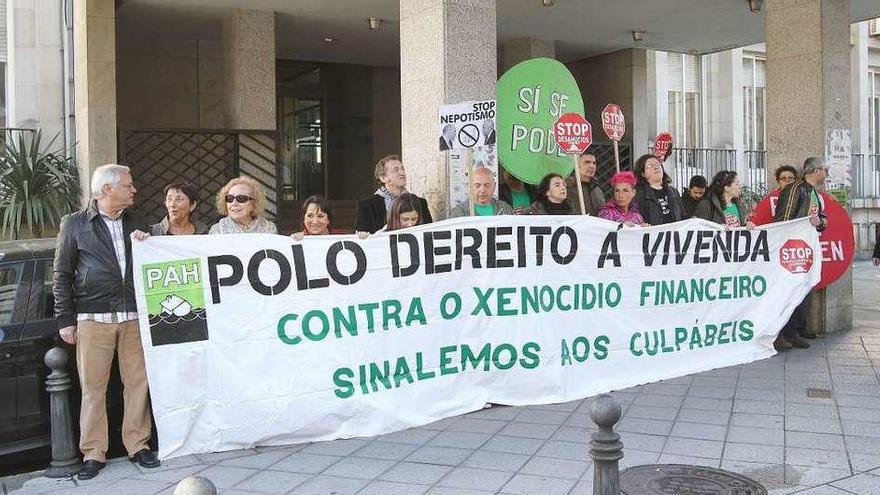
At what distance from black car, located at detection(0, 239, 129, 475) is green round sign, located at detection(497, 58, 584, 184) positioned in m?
4.17

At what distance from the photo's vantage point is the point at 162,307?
17.9 ft

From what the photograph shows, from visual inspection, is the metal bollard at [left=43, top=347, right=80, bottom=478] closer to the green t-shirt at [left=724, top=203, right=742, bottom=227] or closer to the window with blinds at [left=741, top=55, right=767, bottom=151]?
the green t-shirt at [left=724, top=203, right=742, bottom=227]

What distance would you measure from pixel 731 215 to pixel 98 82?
28.6ft

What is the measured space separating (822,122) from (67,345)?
8.70m

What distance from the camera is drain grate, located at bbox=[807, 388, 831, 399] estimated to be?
23.0 feet

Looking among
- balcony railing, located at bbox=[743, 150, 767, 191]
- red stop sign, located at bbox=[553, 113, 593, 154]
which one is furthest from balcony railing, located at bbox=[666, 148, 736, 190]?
red stop sign, located at bbox=[553, 113, 593, 154]

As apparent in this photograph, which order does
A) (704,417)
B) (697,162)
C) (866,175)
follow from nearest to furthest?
(704,417) → (697,162) → (866,175)

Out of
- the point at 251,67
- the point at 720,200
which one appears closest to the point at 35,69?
the point at 251,67

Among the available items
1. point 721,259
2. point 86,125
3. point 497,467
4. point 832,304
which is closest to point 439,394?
point 497,467

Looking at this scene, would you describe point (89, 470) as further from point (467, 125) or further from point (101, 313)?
point (467, 125)

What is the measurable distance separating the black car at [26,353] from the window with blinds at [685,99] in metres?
19.4

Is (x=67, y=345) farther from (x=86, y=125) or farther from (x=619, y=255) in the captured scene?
(x=86, y=125)

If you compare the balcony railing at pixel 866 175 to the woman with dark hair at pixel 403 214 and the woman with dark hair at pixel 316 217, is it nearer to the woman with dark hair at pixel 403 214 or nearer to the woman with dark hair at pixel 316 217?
the woman with dark hair at pixel 403 214

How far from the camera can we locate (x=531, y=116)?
811 centimetres
